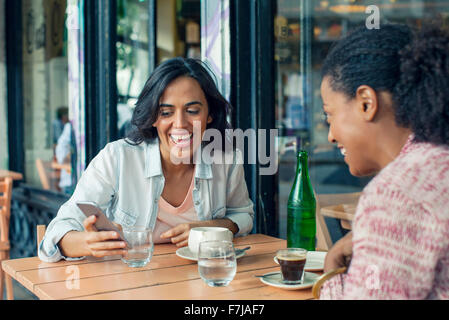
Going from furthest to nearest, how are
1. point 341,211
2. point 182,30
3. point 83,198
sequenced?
point 182,30 → point 341,211 → point 83,198

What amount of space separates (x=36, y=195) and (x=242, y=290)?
12.9 ft

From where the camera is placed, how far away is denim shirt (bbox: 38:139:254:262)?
6.26 feet

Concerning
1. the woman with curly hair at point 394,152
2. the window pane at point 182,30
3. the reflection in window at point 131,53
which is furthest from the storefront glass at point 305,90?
the window pane at point 182,30

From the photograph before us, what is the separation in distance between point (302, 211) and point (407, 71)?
720mm

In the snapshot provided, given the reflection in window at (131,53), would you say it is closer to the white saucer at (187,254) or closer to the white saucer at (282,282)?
the white saucer at (187,254)

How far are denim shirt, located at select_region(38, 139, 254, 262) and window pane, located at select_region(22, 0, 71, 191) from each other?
2202 mm

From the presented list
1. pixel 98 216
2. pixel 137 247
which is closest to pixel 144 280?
pixel 137 247

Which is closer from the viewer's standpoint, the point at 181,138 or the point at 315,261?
the point at 315,261

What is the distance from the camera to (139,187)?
1975 millimetres

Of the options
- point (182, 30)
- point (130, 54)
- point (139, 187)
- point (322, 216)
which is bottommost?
point (322, 216)

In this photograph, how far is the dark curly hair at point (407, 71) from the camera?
1035mm

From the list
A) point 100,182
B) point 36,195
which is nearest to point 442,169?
point 100,182

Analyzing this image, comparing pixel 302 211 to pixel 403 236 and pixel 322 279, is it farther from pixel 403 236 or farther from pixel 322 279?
pixel 403 236

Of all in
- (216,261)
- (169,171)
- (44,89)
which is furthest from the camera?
(44,89)
